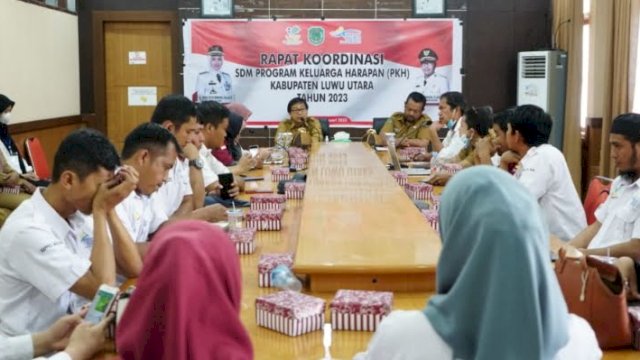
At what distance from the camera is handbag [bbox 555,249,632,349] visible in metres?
1.97

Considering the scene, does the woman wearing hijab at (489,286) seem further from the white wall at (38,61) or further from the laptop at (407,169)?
the white wall at (38,61)

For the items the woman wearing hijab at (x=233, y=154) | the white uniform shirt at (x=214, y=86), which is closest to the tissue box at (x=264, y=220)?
the woman wearing hijab at (x=233, y=154)

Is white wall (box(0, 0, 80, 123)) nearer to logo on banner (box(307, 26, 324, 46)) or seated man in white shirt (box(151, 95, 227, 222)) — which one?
logo on banner (box(307, 26, 324, 46))

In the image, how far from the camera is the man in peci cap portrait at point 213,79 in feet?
27.8

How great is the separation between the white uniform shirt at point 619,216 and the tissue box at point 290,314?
1394 millimetres

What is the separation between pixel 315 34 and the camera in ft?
28.0

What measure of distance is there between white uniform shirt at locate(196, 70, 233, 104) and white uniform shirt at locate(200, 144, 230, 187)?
3610mm

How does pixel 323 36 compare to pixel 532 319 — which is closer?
pixel 532 319

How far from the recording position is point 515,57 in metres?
8.63

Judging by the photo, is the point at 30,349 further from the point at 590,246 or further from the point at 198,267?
the point at 590,246

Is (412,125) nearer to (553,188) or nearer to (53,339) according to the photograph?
(553,188)

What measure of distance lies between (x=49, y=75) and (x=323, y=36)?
9.63 ft

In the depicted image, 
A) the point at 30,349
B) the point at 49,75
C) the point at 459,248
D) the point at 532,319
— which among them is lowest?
the point at 30,349

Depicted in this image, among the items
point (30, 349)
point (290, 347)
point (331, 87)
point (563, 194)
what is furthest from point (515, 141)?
point (331, 87)
